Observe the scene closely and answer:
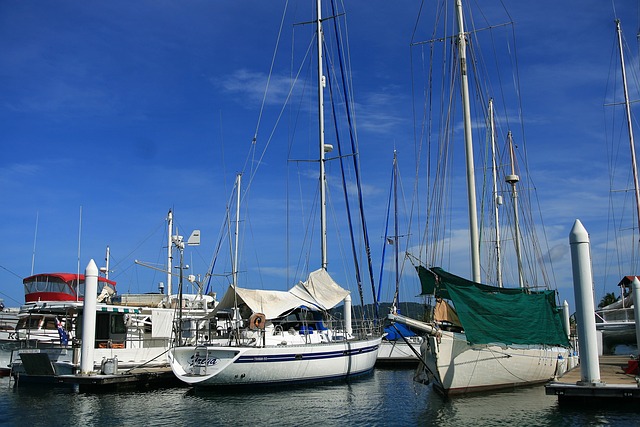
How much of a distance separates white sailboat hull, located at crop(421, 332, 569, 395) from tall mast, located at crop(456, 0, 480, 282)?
342 cm

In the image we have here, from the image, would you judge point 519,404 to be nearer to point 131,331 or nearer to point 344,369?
point 344,369

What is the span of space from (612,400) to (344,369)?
13.0 meters

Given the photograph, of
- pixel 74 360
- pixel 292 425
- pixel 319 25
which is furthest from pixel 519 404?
pixel 319 25

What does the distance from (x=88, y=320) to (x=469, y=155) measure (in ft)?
59.9

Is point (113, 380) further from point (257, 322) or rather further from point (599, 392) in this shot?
point (599, 392)

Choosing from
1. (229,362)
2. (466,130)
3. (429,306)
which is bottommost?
(229,362)

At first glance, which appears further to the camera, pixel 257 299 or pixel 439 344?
pixel 257 299

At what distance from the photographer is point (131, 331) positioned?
31250mm

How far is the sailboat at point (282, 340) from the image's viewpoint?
2467cm

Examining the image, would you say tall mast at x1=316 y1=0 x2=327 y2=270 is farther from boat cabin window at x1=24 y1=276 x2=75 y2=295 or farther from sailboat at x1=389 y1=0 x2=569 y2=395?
boat cabin window at x1=24 y1=276 x2=75 y2=295

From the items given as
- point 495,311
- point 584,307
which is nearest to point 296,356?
point 495,311

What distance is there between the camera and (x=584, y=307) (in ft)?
60.9

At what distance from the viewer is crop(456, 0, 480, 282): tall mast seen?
25.4m

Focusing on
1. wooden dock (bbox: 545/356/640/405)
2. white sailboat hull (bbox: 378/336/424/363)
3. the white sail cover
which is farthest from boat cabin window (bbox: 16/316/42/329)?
wooden dock (bbox: 545/356/640/405)
